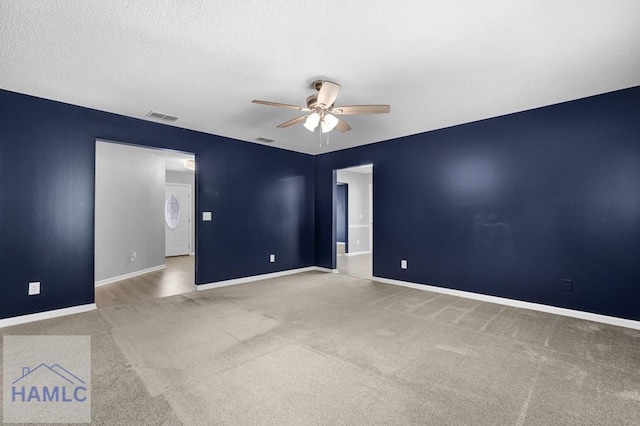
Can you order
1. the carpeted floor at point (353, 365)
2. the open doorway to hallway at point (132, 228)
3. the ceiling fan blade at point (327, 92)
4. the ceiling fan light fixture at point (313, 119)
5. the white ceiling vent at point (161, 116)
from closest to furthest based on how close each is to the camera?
the carpeted floor at point (353, 365) < the ceiling fan blade at point (327, 92) < the ceiling fan light fixture at point (313, 119) < the white ceiling vent at point (161, 116) < the open doorway to hallway at point (132, 228)

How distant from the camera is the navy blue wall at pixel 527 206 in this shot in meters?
3.29

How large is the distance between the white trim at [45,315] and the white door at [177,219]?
16.9 ft

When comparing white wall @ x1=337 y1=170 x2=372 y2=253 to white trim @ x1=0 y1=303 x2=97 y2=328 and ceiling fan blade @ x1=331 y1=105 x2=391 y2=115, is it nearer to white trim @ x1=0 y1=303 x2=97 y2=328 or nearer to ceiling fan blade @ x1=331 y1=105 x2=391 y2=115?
ceiling fan blade @ x1=331 y1=105 x2=391 y2=115

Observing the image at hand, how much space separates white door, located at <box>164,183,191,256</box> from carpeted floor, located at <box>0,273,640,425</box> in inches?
208

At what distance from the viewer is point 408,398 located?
1927mm

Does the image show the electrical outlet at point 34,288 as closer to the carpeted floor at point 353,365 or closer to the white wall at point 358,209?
the carpeted floor at point 353,365

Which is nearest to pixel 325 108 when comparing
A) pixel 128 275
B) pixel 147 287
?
pixel 147 287

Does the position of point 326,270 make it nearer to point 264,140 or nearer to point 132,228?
point 264,140

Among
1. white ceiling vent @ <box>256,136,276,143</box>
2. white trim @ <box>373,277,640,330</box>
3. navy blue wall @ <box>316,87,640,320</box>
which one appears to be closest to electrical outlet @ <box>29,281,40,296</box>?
white ceiling vent @ <box>256,136,276,143</box>

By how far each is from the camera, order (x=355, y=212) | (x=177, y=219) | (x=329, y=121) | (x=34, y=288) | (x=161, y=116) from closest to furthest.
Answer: (x=329, y=121) → (x=34, y=288) → (x=161, y=116) → (x=177, y=219) → (x=355, y=212)

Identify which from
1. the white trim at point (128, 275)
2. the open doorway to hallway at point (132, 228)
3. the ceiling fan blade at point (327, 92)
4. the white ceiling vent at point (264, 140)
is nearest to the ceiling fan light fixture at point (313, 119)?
the ceiling fan blade at point (327, 92)

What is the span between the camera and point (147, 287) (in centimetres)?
499

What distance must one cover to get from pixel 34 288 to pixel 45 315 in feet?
1.12

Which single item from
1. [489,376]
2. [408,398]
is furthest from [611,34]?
[408,398]
